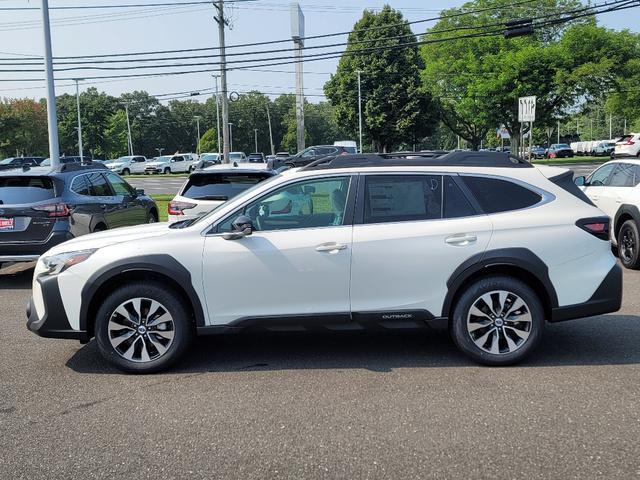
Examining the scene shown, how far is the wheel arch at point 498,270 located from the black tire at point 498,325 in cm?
7

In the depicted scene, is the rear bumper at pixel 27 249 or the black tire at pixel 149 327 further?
the rear bumper at pixel 27 249

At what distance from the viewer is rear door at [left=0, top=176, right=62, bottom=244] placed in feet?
27.8

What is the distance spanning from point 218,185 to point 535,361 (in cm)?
539

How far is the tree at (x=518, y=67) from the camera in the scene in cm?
4275

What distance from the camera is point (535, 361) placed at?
5.19 m

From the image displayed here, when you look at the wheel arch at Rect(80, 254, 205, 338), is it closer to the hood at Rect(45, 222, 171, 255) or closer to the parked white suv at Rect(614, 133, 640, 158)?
the hood at Rect(45, 222, 171, 255)

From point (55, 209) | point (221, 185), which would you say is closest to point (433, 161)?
point (221, 185)

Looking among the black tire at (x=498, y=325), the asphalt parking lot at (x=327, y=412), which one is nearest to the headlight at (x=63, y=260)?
the asphalt parking lot at (x=327, y=412)

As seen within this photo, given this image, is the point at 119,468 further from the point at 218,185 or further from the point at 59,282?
the point at 218,185

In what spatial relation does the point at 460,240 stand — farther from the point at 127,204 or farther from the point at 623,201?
the point at 127,204

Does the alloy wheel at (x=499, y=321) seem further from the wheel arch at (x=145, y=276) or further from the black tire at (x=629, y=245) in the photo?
the black tire at (x=629, y=245)

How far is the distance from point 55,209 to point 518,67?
41578mm

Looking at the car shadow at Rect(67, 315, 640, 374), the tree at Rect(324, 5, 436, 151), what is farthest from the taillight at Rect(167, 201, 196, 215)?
the tree at Rect(324, 5, 436, 151)

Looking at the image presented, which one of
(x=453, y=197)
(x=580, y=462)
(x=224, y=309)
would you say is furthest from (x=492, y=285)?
(x=224, y=309)
